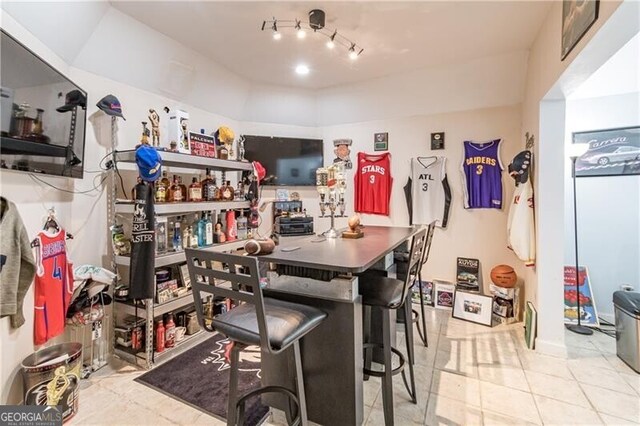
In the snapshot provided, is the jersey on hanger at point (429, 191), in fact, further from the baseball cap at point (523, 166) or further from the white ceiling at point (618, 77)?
the white ceiling at point (618, 77)

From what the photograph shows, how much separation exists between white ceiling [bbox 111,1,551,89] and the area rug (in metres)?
2.73

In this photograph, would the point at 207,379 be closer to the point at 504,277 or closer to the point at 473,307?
the point at 473,307

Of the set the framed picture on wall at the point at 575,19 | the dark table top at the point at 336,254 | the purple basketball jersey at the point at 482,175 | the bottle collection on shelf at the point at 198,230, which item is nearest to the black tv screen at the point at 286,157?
the bottle collection on shelf at the point at 198,230

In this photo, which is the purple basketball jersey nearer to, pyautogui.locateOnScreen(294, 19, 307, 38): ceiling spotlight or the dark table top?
the dark table top

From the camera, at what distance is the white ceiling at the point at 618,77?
9.22 feet

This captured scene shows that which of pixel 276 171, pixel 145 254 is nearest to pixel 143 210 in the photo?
pixel 145 254

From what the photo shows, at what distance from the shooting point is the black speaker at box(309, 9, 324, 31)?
244cm

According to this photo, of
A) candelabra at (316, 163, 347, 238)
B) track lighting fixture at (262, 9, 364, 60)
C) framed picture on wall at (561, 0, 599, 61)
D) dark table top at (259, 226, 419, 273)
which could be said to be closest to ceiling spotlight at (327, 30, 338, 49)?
track lighting fixture at (262, 9, 364, 60)

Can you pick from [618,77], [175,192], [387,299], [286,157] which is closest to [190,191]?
[175,192]

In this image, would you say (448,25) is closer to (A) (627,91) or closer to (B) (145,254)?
(A) (627,91)

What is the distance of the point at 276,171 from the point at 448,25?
2685 millimetres

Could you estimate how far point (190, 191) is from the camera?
2828 mm

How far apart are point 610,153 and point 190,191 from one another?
4.18 m

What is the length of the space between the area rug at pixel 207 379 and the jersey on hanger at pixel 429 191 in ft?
8.59
